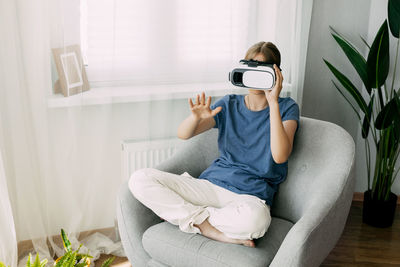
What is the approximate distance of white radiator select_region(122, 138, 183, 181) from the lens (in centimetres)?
224

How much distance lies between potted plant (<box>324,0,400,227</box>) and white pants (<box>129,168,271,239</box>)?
91 cm

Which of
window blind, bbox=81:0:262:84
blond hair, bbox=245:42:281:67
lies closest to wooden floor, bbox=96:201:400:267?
window blind, bbox=81:0:262:84

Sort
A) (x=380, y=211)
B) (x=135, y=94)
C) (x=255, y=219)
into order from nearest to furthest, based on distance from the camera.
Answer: (x=255, y=219) < (x=135, y=94) < (x=380, y=211)

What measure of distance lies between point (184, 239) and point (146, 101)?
808mm

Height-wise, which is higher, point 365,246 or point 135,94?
point 135,94

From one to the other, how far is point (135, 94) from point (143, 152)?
289 mm

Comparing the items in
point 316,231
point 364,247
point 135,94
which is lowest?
point 364,247

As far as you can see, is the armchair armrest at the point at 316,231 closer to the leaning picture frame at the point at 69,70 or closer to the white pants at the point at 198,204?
the white pants at the point at 198,204

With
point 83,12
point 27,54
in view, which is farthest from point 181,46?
point 27,54

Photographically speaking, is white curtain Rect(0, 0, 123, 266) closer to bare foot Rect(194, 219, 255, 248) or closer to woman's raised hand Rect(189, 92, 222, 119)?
woman's raised hand Rect(189, 92, 222, 119)

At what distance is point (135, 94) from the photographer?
218 centimetres

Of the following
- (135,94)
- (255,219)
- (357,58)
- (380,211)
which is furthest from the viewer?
(380,211)

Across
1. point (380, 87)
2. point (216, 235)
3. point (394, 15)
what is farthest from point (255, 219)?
point (394, 15)

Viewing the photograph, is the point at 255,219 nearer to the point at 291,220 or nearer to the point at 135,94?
the point at 291,220
